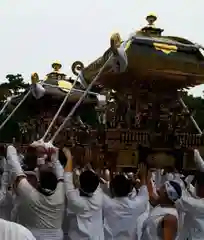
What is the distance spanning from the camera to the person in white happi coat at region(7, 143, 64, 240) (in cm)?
527

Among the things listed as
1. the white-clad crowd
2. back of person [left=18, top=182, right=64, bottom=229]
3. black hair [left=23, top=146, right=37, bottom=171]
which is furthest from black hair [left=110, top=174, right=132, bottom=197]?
black hair [left=23, top=146, right=37, bottom=171]

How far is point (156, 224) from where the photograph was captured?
15.3ft

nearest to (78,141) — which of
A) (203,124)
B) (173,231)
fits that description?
(173,231)

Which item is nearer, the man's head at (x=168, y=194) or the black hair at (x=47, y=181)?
the man's head at (x=168, y=194)

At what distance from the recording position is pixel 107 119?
9789 mm

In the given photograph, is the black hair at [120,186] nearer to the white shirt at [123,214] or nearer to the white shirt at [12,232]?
the white shirt at [123,214]

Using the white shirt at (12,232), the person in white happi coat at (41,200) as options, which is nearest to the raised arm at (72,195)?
the person in white happi coat at (41,200)

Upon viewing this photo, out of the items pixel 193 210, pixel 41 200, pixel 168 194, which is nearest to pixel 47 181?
pixel 41 200

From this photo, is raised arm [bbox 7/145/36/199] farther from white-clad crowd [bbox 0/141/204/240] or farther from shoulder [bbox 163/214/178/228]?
shoulder [bbox 163/214/178/228]

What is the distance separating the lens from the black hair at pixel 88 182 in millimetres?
5699

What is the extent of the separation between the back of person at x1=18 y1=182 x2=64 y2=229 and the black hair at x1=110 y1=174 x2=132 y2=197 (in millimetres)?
623

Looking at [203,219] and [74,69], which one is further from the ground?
[74,69]

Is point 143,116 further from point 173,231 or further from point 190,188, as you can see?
point 173,231

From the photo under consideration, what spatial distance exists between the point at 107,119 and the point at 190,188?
10.3 feet
